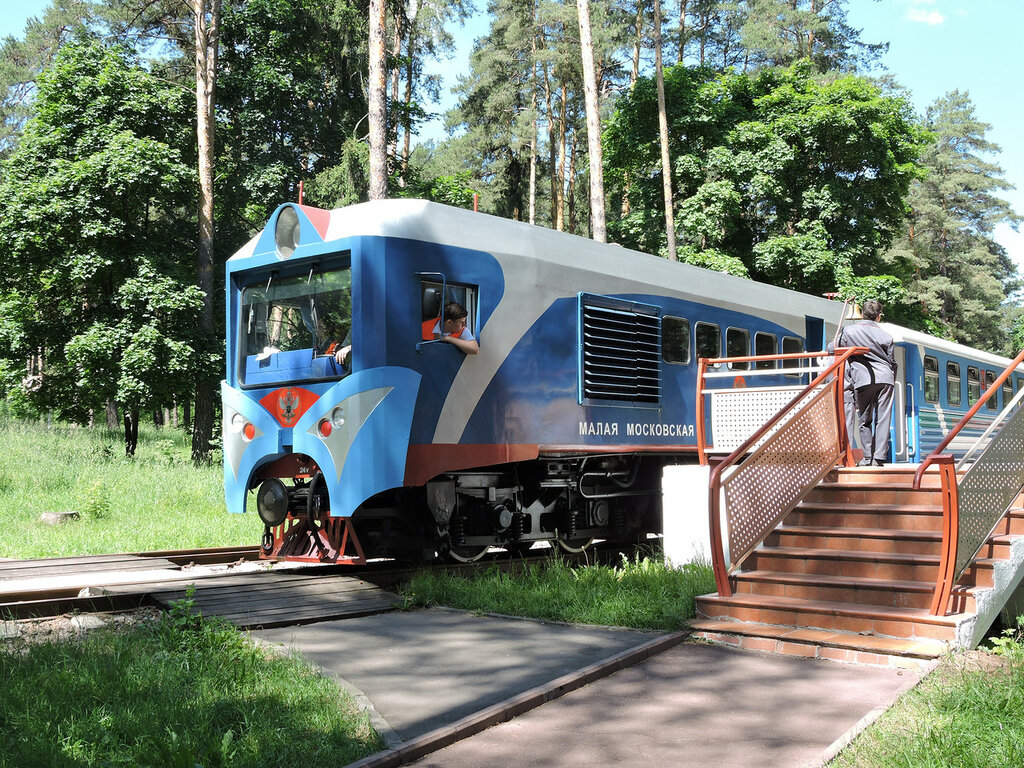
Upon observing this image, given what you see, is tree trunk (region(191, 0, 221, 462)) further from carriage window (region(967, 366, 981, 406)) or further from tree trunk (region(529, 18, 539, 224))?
carriage window (region(967, 366, 981, 406))

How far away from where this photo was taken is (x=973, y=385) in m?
19.9

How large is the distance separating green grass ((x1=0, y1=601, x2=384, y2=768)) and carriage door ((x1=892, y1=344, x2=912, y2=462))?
42.9ft

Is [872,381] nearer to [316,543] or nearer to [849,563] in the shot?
[849,563]

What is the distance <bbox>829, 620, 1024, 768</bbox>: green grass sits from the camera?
3916 millimetres

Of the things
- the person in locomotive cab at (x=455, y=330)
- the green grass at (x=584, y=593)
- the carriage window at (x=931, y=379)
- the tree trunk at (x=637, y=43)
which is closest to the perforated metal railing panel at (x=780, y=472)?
the green grass at (x=584, y=593)

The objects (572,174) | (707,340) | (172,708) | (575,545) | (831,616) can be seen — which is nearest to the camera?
(172,708)

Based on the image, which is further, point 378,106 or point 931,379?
point 931,379

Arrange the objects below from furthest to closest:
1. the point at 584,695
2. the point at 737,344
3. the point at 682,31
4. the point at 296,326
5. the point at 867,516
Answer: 1. the point at 682,31
2. the point at 737,344
3. the point at 296,326
4. the point at 867,516
5. the point at 584,695

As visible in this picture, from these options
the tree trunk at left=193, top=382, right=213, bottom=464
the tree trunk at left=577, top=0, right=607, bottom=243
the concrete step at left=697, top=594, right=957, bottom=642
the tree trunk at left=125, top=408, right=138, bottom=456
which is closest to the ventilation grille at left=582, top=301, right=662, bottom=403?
the concrete step at left=697, top=594, right=957, bottom=642

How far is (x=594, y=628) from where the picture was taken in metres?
6.77

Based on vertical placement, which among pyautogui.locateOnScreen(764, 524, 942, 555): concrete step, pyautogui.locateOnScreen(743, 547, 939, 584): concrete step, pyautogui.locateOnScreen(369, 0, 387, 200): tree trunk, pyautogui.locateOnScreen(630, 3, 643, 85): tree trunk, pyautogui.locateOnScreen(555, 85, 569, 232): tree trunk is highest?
pyautogui.locateOnScreen(630, 3, 643, 85): tree trunk

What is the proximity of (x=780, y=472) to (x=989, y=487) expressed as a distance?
1637 millimetres

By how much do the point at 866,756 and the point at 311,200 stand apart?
23.8 metres

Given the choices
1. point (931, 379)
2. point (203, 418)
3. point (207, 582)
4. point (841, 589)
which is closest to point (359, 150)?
point (203, 418)
